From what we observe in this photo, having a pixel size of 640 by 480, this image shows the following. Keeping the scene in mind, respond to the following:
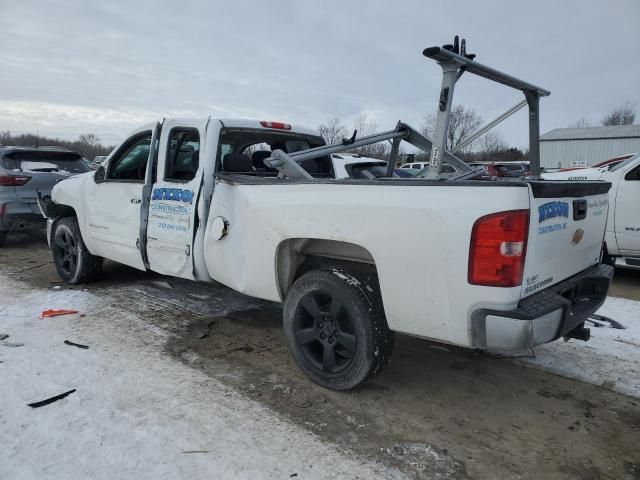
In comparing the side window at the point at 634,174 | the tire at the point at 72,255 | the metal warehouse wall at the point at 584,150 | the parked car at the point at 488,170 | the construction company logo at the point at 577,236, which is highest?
the metal warehouse wall at the point at 584,150

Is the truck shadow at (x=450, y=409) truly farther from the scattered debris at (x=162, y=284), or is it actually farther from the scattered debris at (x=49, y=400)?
the scattered debris at (x=162, y=284)

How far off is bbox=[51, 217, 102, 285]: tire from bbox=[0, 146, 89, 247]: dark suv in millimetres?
2564

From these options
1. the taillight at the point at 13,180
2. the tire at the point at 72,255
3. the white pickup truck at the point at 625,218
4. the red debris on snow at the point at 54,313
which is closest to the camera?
the red debris on snow at the point at 54,313

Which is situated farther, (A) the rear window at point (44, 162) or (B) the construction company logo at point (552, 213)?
(A) the rear window at point (44, 162)

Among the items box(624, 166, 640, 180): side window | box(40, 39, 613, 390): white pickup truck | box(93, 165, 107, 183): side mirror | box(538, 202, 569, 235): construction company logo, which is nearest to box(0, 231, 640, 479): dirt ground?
box(40, 39, 613, 390): white pickup truck

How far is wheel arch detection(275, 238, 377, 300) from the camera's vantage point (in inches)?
135

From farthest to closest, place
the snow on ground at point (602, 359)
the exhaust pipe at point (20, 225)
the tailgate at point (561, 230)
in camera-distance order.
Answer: the exhaust pipe at point (20, 225) < the snow on ground at point (602, 359) < the tailgate at point (561, 230)

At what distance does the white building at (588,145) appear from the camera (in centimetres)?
4253

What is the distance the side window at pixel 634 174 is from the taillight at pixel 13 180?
920cm

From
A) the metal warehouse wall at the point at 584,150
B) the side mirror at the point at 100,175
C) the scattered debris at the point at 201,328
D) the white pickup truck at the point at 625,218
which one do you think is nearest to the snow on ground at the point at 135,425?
the scattered debris at the point at 201,328

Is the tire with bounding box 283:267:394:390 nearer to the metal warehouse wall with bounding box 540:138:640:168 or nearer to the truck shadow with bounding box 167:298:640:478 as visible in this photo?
the truck shadow with bounding box 167:298:640:478

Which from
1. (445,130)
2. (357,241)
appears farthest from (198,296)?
(445,130)

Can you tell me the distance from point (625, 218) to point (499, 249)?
5265 millimetres

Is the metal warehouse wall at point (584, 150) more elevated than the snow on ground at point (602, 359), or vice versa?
the metal warehouse wall at point (584, 150)
